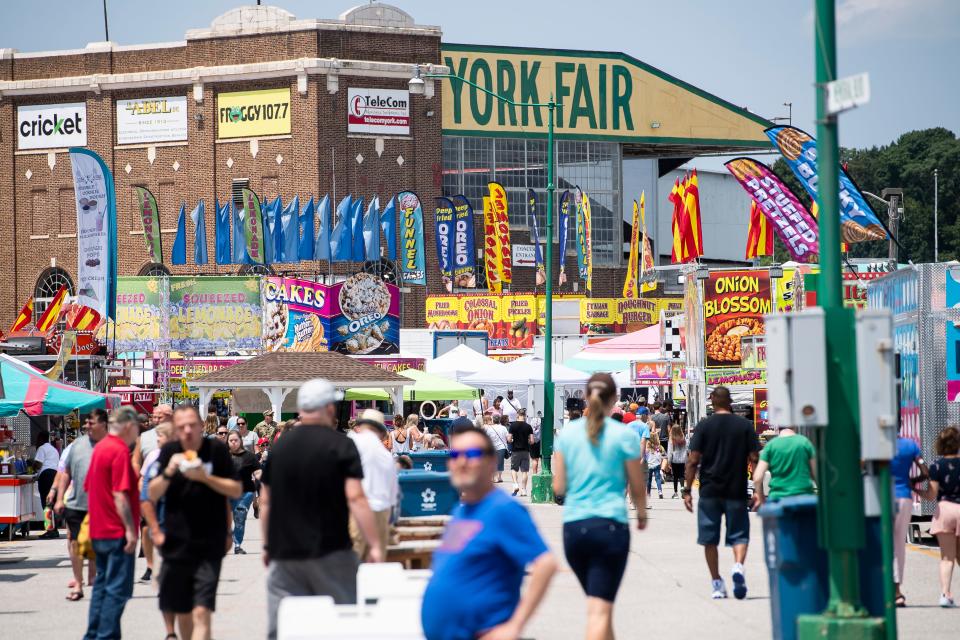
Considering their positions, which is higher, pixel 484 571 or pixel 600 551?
pixel 484 571

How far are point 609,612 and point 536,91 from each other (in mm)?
56195

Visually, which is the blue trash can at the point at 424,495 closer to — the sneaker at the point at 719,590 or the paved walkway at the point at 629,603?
the paved walkway at the point at 629,603

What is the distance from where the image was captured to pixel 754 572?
1473cm

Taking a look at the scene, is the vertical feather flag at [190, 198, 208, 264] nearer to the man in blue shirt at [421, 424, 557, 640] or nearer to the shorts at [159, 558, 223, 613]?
the shorts at [159, 558, 223, 613]

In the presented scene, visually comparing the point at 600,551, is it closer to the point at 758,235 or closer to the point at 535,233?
the point at 758,235

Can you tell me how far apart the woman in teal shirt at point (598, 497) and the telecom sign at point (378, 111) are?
5062 centimetres

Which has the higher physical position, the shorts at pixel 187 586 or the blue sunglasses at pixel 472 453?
the blue sunglasses at pixel 472 453

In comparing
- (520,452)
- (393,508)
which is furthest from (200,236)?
(393,508)

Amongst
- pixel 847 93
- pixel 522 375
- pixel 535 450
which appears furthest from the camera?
pixel 522 375

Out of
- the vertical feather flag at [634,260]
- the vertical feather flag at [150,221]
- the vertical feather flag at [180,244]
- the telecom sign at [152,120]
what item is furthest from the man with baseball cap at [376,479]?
the telecom sign at [152,120]

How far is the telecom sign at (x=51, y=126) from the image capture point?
60312 millimetres

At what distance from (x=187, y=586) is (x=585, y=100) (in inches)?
2223

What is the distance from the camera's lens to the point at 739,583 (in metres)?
12.5

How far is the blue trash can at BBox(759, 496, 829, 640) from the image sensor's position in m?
7.88
